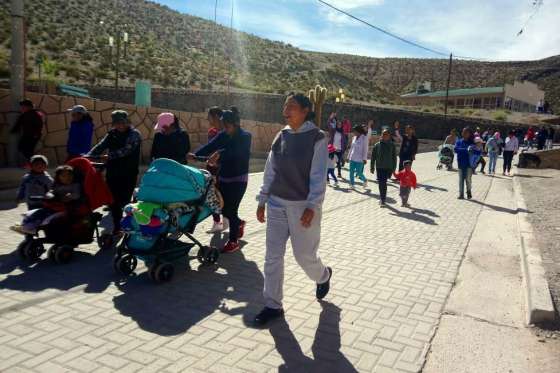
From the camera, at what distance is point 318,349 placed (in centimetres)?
348

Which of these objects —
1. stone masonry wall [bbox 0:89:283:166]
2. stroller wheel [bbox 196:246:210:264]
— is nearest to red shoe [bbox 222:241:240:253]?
stroller wheel [bbox 196:246:210:264]

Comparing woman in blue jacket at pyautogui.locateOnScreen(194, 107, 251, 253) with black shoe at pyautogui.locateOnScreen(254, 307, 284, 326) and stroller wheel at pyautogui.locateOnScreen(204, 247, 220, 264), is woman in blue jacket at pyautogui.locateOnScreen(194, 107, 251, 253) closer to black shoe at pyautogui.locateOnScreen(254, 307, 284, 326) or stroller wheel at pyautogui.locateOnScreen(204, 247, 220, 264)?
stroller wheel at pyautogui.locateOnScreen(204, 247, 220, 264)

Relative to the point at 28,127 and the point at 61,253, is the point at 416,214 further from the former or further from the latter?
the point at 28,127

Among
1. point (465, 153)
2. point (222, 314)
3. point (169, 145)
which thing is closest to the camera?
point (222, 314)

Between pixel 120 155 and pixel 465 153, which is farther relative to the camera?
pixel 465 153

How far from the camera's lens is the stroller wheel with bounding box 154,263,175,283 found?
468 centimetres

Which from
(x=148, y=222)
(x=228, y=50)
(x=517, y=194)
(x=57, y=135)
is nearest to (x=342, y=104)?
(x=228, y=50)

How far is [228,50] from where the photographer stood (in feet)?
202

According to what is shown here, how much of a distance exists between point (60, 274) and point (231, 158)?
227cm

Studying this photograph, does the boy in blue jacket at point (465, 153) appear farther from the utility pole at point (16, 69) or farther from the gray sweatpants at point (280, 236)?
the utility pole at point (16, 69)

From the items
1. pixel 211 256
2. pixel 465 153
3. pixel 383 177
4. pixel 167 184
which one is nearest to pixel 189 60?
pixel 465 153

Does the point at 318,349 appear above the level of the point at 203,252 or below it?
below

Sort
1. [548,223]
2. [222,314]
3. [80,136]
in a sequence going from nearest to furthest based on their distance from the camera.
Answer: [222,314]
[80,136]
[548,223]

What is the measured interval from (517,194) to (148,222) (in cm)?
1129
